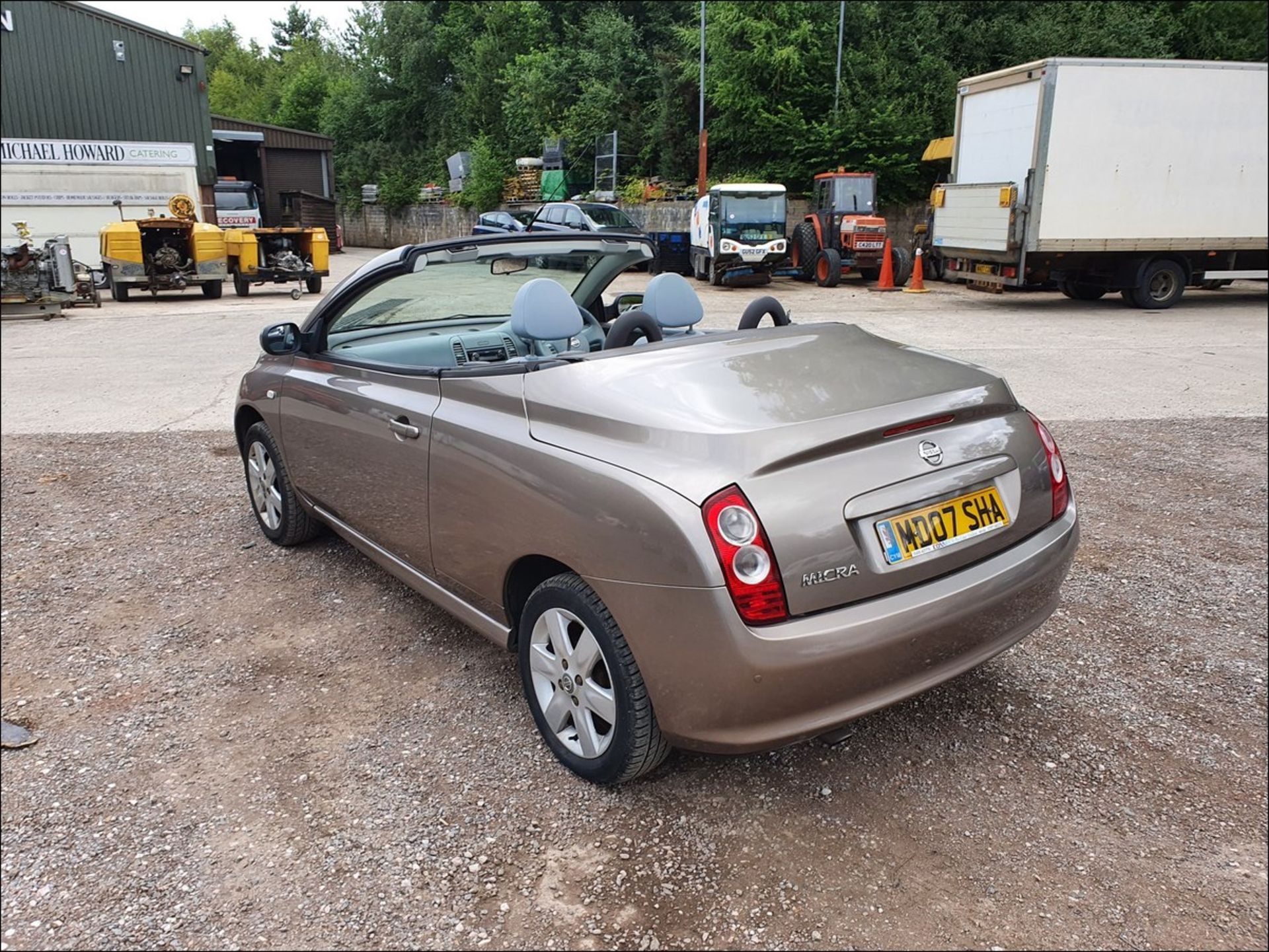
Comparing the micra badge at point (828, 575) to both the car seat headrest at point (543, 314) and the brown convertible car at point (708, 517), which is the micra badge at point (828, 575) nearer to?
the brown convertible car at point (708, 517)

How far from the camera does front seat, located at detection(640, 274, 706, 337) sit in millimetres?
3605

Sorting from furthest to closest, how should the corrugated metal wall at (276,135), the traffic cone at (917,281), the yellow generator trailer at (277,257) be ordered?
the corrugated metal wall at (276,135), the traffic cone at (917,281), the yellow generator trailer at (277,257)

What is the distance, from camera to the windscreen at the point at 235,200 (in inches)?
1092

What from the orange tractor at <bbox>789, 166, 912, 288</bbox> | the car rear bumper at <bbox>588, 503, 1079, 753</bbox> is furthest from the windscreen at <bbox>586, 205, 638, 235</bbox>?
the car rear bumper at <bbox>588, 503, 1079, 753</bbox>

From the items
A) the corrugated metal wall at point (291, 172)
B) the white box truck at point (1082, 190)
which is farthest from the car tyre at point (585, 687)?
the corrugated metal wall at point (291, 172)

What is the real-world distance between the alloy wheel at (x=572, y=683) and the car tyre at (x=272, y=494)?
197 cm

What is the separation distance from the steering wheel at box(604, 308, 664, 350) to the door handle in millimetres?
706

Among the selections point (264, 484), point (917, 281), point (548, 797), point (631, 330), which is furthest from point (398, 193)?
point (548, 797)

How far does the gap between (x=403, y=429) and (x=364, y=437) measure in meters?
0.34

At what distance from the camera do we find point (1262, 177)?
4449 millimetres

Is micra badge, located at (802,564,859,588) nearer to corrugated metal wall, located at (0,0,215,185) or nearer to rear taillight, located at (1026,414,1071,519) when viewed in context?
rear taillight, located at (1026,414,1071,519)

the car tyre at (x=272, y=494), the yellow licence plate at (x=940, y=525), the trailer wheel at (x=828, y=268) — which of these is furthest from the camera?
the trailer wheel at (x=828, y=268)

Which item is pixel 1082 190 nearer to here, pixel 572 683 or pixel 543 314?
pixel 543 314

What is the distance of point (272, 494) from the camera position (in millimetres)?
4453
